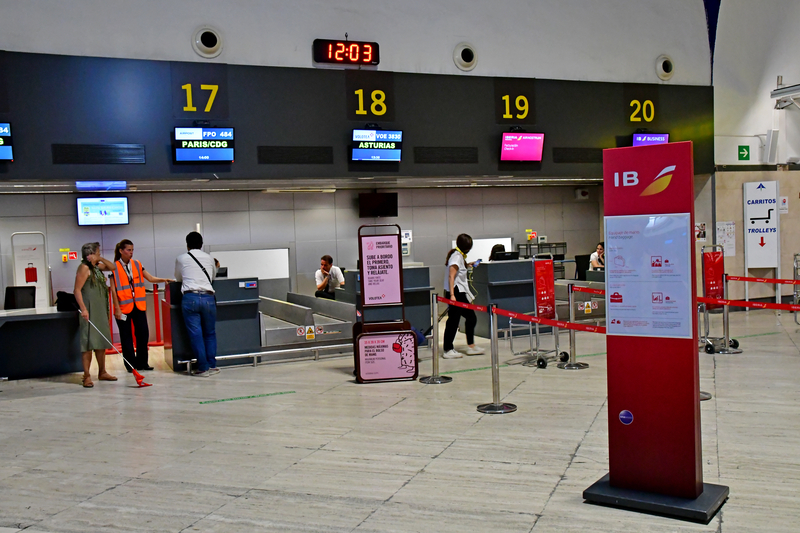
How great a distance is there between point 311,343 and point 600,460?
522 cm

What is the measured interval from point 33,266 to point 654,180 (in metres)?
10.1

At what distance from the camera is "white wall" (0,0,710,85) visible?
340 inches

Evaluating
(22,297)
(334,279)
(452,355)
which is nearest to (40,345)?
(22,297)

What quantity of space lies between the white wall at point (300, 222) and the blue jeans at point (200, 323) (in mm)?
4241

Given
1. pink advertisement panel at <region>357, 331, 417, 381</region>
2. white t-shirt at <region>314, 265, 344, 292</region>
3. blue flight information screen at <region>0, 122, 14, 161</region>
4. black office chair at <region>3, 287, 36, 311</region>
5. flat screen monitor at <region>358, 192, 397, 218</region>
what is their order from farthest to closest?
flat screen monitor at <region>358, 192, 397, 218</region> → white t-shirt at <region>314, 265, 344, 292</region> → black office chair at <region>3, 287, 36, 311</region> → blue flight information screen at <region>0, 122, 14, 161</region> → pink advertisement panel at <region>357, 331, 417, 381</region>

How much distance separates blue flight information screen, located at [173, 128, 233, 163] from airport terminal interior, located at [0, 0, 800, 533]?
0.11ft

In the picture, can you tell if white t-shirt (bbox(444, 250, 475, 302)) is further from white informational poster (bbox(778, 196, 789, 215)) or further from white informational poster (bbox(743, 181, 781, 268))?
white informational poster (bbox(778, 196, 789, 215))

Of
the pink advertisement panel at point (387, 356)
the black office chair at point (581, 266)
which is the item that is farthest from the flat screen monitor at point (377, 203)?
the pink advertisement panel at point (387, 356)

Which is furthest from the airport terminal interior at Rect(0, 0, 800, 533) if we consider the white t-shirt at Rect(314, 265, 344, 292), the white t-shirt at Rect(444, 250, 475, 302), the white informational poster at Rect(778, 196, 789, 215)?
the white t-shirt at Rect(444, 250, 475, 302)

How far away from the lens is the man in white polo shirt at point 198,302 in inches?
318

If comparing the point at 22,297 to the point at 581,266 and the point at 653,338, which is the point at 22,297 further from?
the point at 581,266

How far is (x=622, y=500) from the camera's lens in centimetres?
371

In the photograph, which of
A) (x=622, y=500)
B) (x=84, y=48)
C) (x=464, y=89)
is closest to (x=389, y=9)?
(x=464, y=89)

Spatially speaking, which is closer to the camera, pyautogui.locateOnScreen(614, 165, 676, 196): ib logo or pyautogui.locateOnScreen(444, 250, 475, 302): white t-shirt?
pyautogui.locateOnScreen(614, 165, 676, 196): ib logo
